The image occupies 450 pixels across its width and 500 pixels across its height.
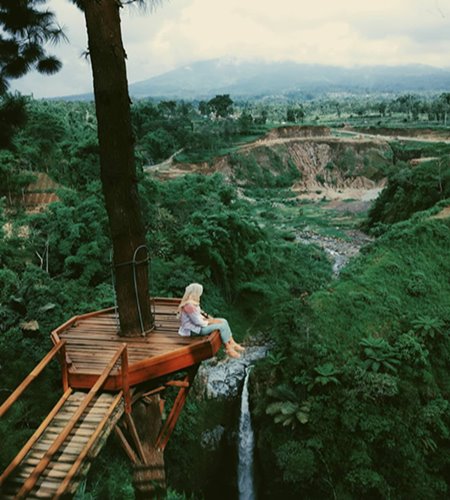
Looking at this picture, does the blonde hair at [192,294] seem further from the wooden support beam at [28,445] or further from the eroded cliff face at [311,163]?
the eroded cliff face at [311,163]

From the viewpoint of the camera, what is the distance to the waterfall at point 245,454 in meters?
14.7

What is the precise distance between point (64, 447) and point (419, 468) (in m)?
12.0

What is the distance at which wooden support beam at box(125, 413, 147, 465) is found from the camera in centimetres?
522

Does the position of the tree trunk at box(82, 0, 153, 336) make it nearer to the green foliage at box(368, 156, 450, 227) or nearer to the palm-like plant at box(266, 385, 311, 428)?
the palm-like plant at box(266, 385, 311, 428)

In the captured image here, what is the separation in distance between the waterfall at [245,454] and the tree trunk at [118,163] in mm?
10721

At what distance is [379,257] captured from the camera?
20812 millimetres

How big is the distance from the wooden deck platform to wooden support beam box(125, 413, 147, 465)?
1.37 feet

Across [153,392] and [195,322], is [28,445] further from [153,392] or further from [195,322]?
[195,322]

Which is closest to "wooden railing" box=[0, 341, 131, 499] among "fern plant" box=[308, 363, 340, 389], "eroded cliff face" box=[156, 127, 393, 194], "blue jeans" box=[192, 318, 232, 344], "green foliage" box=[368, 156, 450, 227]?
"blue jeans" box=[192, 318, 232, 344]

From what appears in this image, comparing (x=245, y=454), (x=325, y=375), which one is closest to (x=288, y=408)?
(x=325, y=375)

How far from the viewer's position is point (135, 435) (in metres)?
5.41

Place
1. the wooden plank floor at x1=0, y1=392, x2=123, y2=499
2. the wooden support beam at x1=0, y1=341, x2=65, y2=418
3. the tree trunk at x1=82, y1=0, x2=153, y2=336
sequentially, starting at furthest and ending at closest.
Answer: the tree trunk at x1=82, y1=0, x2=153, y2=336
the wooden support beam at x1=0, y1=341, x2=65, y2=418
the wooden plank floor at x1=0, y1=392, x2=123, y2=499

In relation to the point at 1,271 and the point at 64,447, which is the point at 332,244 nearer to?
the point at 1,271

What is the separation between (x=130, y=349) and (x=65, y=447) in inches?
52.9
